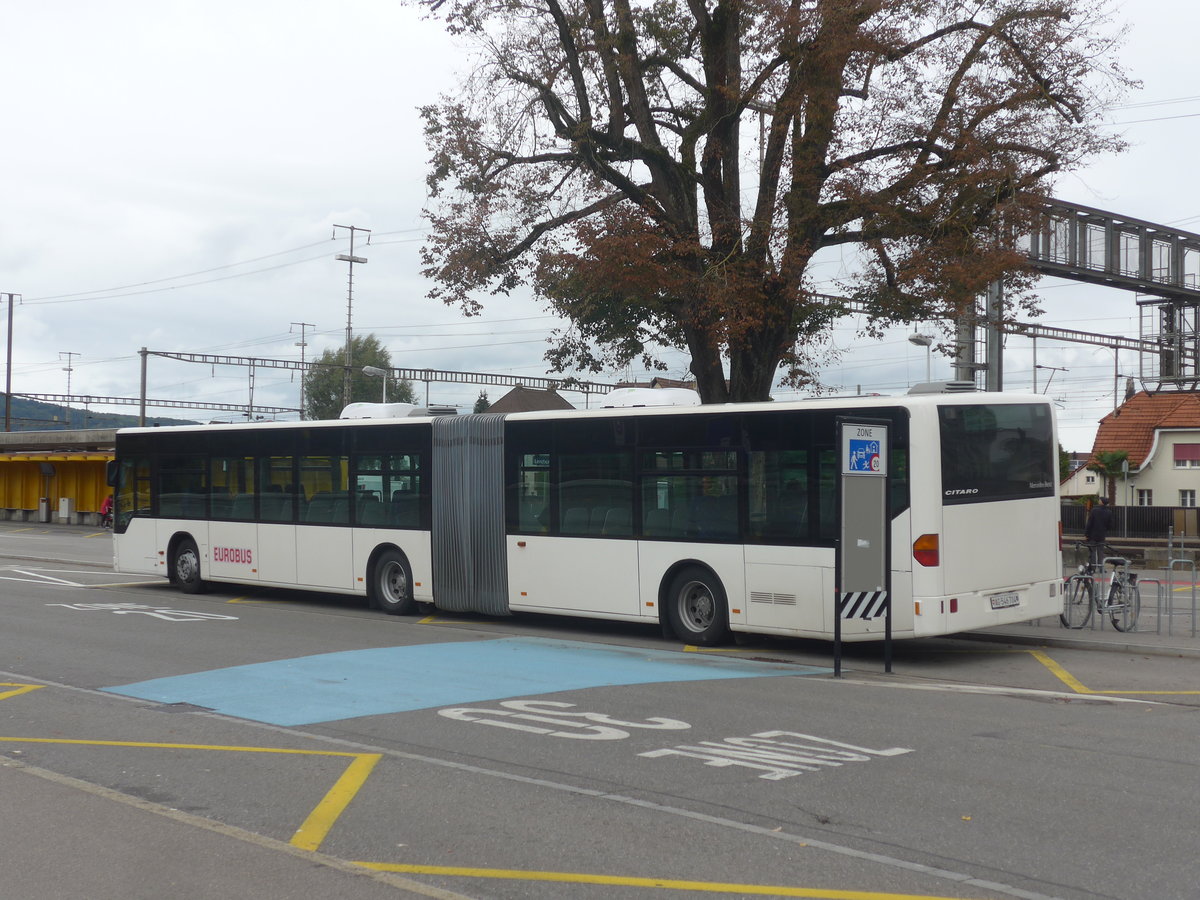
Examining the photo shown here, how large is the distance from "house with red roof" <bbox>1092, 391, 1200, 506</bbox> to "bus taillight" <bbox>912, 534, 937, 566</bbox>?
4252 centimetres

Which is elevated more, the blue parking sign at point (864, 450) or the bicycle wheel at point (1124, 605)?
the blue parking sign at point (864, 450)

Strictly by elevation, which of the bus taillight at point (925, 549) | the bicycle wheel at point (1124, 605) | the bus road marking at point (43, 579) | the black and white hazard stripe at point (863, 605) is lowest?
the bus road marking at point (43, 579)

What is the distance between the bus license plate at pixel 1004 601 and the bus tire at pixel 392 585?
8.31m

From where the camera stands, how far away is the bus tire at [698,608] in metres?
14.4

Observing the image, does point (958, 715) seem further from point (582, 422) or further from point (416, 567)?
point (416, 567)

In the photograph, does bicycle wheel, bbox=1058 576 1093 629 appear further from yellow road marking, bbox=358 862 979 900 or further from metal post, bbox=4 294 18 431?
metal post, bbox=4 294 18 431

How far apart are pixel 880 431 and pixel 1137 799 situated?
5.63 metres

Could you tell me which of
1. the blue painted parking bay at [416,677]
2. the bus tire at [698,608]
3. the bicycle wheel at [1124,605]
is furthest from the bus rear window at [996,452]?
the bus tire at [698,608]

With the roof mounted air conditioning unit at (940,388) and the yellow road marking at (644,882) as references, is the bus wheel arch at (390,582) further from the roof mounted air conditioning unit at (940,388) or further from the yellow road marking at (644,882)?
the yellow road marking at (644,882)

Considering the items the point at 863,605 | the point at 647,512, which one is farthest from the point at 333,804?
the point at 647,512

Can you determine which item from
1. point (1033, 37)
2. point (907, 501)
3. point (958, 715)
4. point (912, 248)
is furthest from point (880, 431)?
point (1033, 37)

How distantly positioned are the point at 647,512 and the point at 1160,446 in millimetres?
43879

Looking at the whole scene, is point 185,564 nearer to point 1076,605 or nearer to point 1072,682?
point 1076,605

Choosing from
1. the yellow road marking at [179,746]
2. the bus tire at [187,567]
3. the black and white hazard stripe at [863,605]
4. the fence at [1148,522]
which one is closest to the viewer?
the yellow road marking at [179,746]
